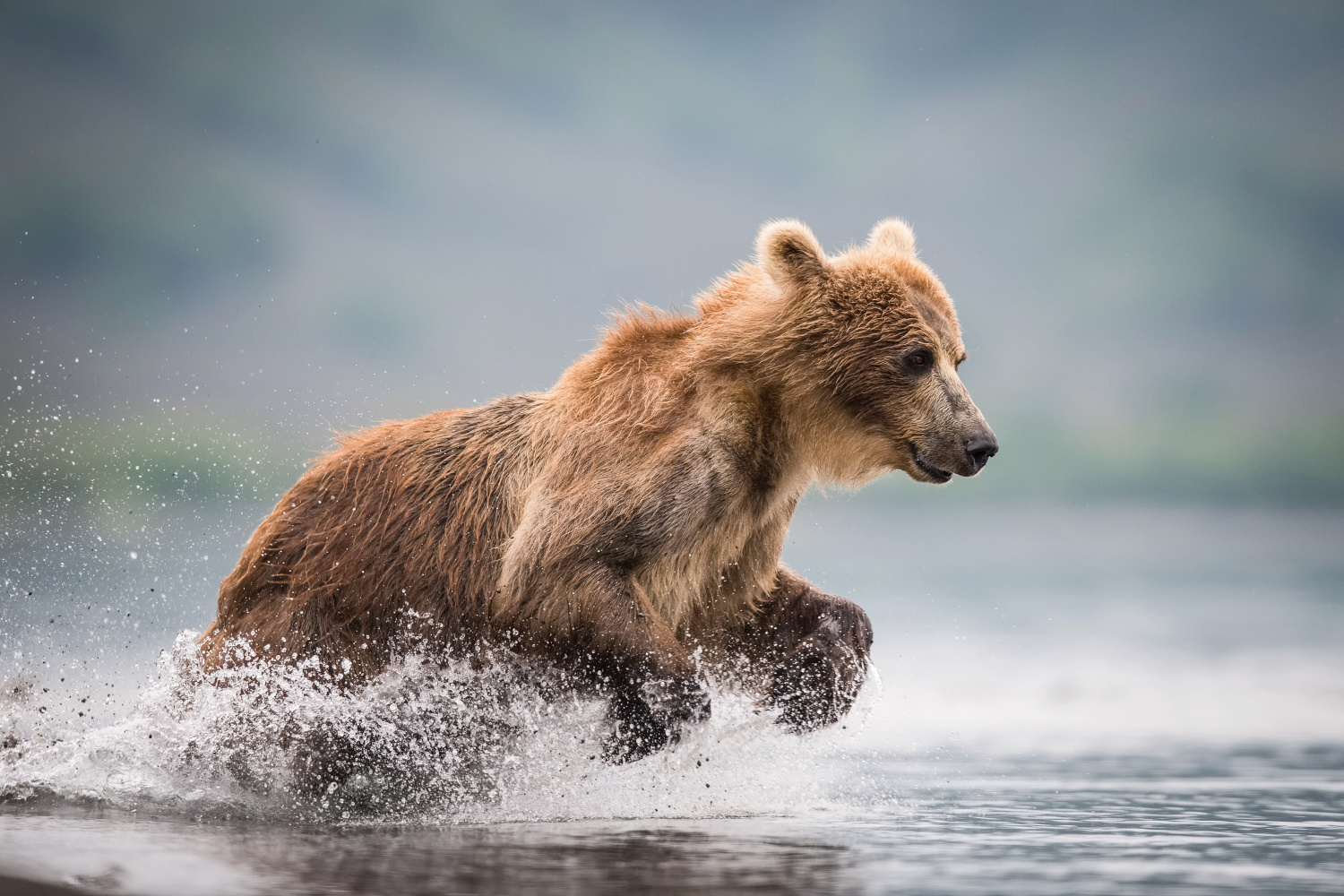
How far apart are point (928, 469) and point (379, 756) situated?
10.4 feet

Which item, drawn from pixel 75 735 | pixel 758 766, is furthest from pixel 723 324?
pixel 75 735

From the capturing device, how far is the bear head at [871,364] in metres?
6.60

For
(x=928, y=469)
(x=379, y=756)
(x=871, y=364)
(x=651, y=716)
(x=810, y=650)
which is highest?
(x=871, y=364)

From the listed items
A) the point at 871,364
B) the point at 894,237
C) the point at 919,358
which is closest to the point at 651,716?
the point at 871,364

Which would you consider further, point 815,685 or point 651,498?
point 815,685

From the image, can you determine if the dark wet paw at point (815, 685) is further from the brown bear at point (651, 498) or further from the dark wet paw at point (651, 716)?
the dark wet paw at point (651, 716)

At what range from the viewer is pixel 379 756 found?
6.82 meters

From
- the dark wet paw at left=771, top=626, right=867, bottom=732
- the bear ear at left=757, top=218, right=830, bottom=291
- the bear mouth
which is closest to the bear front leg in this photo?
the dark wet paw at left=771, top=626, right=867, bottom=732

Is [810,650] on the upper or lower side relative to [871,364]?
lower

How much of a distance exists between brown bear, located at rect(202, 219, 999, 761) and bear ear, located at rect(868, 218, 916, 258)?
0.03 metres

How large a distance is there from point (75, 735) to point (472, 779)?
2.28 m

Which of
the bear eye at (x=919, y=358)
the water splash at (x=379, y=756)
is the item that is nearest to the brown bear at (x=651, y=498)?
the bear eye at (x=919, y=358)

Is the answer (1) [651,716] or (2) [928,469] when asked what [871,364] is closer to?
(2) [928,469]

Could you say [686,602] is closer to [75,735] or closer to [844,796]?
[844,796]
